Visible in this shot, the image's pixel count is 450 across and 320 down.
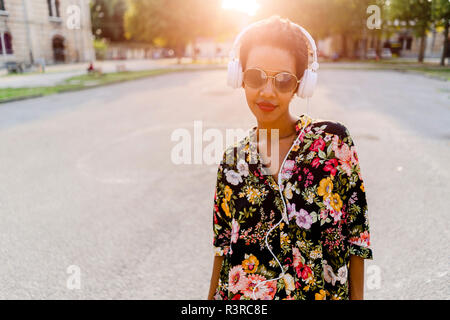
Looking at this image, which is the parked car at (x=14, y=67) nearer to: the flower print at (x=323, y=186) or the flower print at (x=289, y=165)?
the flower print at (x=289, y=165)

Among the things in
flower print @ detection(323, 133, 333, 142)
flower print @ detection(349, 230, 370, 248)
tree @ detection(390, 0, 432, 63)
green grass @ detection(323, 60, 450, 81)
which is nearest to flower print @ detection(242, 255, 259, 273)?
flower print @ detection(349, 230, 370, 248)

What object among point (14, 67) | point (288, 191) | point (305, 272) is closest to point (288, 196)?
point (288, 191)

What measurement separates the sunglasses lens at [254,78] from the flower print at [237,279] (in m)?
0.78

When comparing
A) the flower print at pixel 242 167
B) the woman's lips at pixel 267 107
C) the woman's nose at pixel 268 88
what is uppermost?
the woman's nose at pixel 268 88

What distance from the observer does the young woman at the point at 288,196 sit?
1.43 m

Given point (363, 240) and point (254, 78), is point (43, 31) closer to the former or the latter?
point (254, 78)

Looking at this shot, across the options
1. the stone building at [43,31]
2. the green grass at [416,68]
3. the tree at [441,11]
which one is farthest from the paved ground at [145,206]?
the tree at [441,11]

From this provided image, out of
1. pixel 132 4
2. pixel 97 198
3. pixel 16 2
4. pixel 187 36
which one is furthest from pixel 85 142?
pixel 132 4

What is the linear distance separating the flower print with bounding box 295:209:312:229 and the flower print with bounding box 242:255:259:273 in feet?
0.82

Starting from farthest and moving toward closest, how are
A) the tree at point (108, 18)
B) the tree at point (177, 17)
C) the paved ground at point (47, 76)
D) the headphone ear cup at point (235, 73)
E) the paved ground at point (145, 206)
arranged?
1. the tree at point (108, 18)
2. the tree at point (177, 17)
3. the paved ground at point (47, 76)
4. the paved ground at point (145, 206)
5. the headphone ear cup at point (235, 73)

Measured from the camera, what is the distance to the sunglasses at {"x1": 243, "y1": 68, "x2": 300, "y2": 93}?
4.84 feet

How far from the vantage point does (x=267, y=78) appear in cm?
147

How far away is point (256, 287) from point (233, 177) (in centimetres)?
47

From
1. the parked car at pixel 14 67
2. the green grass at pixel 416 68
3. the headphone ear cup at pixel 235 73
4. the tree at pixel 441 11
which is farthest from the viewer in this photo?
the tree at pixel 441 11
